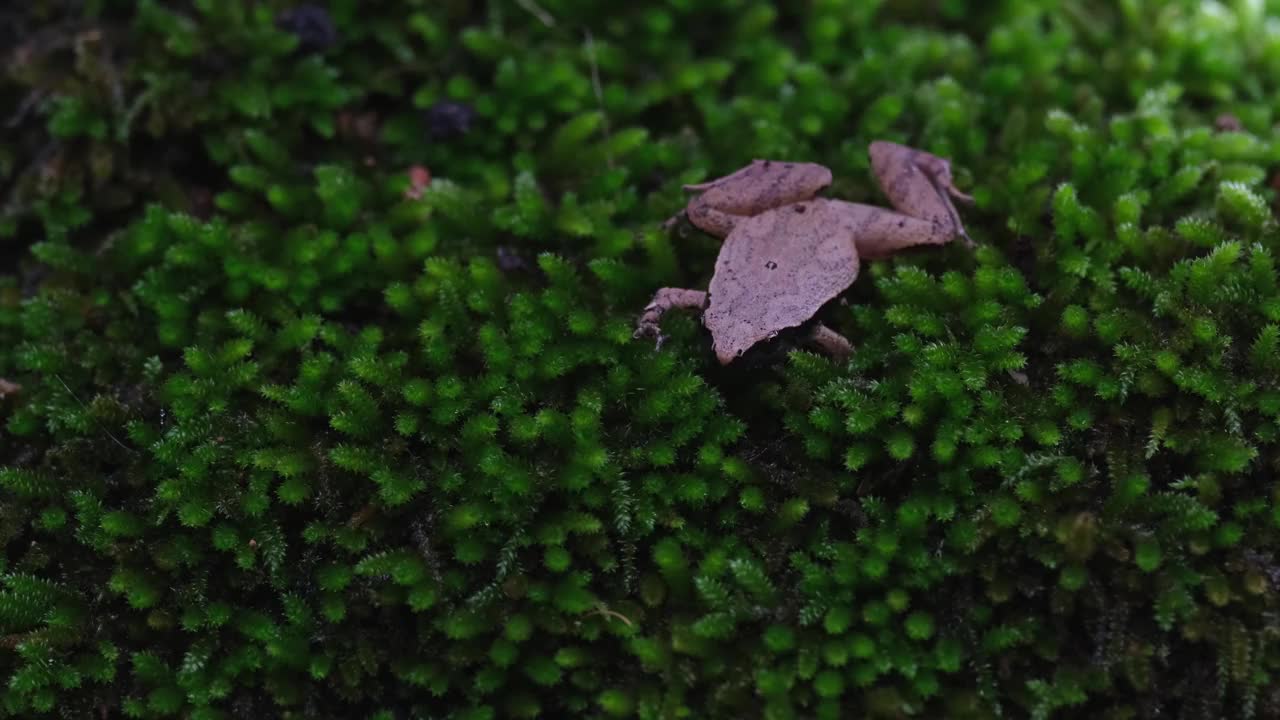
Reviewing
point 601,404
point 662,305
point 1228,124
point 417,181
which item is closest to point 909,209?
point 662,305

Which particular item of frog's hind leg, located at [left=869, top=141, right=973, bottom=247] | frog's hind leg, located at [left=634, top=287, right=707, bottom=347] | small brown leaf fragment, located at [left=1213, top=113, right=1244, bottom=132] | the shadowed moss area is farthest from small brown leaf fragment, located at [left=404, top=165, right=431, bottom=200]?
small brown leaf fragment, located at [left=1213, top=113, right=1244, bottom=132]

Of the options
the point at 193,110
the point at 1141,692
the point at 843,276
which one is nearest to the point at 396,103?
the point at 193,110

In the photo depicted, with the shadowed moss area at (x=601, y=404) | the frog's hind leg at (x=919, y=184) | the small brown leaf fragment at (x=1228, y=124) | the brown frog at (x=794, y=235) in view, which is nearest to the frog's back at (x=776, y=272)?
the brown frog at (x=794, y=235)

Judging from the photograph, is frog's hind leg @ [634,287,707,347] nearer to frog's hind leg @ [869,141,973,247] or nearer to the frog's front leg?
the frog's front leg

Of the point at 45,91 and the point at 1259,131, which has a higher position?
the point at 45,91

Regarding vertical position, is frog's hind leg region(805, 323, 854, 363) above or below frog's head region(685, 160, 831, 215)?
below

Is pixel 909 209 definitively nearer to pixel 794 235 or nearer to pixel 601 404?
pixel 794 235

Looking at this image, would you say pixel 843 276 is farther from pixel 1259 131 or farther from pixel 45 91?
pixel 45 91

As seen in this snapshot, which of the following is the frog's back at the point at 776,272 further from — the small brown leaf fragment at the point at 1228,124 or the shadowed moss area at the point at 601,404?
the small brown leaf fragment at the point at 1228,124
